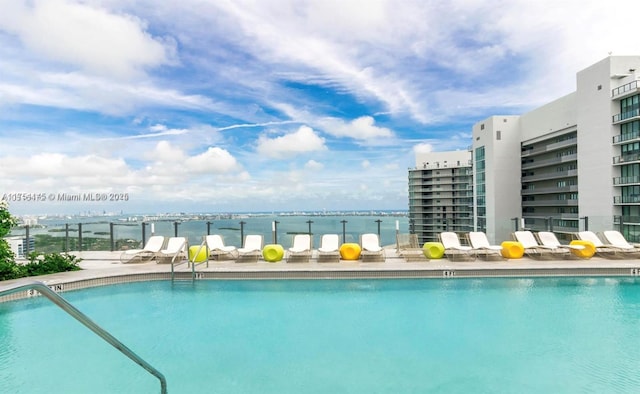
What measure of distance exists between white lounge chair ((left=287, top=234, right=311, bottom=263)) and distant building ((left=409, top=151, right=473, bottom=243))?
197 feet

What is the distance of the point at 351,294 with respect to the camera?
7414 mm

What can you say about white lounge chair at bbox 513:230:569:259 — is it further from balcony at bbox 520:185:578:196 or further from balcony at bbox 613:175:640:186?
balcony at bbox 520:185:578:196

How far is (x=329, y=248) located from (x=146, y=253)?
5055 millimetres

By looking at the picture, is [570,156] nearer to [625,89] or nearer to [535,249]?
[625,89]

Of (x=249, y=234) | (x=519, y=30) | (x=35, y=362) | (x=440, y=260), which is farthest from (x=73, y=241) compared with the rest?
(x=519, y=30)

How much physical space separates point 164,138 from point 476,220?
3955cm

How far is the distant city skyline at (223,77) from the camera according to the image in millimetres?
12086

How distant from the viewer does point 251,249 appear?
10.3 m

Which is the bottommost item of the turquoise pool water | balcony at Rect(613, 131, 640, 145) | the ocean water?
the turquoise pool water

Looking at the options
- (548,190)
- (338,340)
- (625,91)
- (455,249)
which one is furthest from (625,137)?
(338,340)

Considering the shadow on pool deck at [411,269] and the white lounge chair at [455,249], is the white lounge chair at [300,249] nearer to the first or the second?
the shadow on pool deck at [411,269]

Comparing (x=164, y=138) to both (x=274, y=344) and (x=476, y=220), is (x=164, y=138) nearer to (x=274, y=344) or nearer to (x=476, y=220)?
(x=274, y=344)

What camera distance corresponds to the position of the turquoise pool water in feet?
12.8

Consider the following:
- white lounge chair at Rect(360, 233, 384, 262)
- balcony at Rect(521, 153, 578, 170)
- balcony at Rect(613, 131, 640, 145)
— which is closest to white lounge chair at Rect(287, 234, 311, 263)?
white lounge chair at Rect(360, 233, 384, 262)
